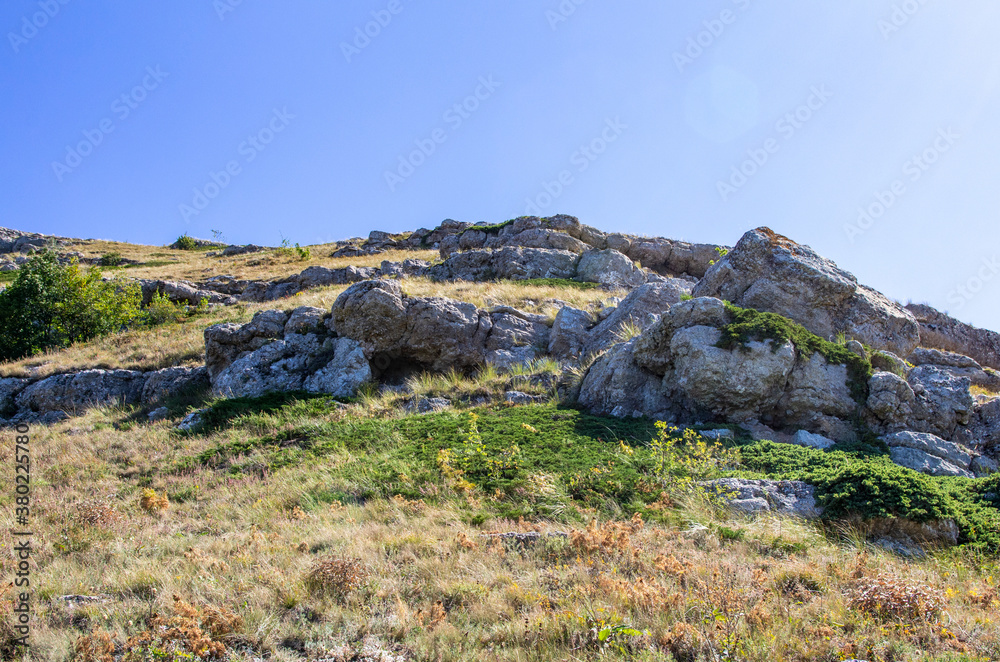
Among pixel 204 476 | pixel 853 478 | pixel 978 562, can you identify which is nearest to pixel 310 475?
pixel 204 476

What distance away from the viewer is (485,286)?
2200 cm

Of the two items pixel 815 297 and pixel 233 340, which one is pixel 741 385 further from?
pixel 233 340

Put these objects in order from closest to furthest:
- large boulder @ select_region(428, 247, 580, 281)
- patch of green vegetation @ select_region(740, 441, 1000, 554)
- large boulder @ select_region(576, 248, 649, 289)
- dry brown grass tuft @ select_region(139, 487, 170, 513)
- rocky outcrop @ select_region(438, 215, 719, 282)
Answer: patch of green vegetation @ select_region(740, 441, 1000, 554) → dry brown grass tuft @ select_region(139, 487, 170, 513) → large boulder @ select_region(576, 248, 649, 289) → large boulder @ select_region(428, 247, 580, 281) → rocky outcrop @ select_region(438, 215, 719, 282)

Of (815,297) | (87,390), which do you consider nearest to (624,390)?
(815,297)

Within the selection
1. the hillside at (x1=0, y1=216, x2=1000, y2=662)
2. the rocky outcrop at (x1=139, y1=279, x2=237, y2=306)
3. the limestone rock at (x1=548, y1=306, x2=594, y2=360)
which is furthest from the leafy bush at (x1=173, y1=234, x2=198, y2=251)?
the limestone rock at (x1=548, y1=306, x2=594, y2=360)

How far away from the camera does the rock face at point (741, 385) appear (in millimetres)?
9766

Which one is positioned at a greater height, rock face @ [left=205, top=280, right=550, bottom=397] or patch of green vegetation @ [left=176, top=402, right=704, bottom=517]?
rock face @ [left=205, top=280, right=550, bottom=397]

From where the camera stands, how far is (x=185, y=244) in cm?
5878

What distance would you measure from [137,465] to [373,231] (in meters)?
43.0

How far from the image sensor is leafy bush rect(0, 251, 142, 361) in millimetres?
20516

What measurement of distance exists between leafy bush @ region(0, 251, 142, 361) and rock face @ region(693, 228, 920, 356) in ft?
79.8

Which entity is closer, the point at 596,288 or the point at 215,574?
the point at 215,574

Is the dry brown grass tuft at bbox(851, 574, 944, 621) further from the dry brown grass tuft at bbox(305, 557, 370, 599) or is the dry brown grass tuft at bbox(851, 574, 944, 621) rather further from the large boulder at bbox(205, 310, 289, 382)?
the large boulder at bbox(205, 310, 289, 382)

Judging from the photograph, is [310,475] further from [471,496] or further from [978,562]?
[978,562]
